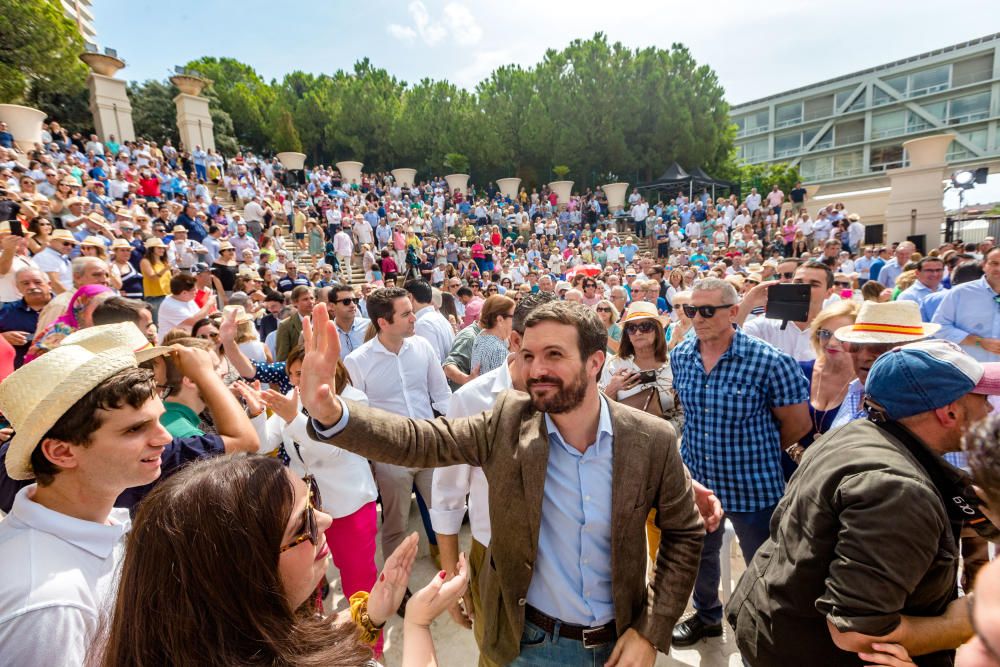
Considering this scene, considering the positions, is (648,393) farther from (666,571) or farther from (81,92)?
(81,92)

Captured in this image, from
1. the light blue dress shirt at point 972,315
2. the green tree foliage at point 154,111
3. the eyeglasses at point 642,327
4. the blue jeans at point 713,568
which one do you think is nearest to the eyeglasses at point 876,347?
the blue jeans at point 713,568

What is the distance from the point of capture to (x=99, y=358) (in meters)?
1.71

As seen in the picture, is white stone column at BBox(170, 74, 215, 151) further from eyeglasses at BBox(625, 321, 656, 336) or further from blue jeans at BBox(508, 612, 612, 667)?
A: blue jeans at BBox(508, 612, 612, 667)

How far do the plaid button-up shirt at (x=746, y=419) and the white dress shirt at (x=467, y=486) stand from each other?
1241mm

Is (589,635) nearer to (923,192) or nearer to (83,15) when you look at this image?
(923,192)

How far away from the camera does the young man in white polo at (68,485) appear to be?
4.22 ft

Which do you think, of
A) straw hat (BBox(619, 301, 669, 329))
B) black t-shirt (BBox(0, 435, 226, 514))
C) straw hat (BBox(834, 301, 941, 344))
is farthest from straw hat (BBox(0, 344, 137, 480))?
straw hat (BBox(834, 301, 941, 344))

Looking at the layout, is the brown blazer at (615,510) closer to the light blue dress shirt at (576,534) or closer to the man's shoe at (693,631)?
the light blue dress shirt at (576,534)

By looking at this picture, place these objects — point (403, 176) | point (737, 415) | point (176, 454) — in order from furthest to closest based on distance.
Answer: point (403, 176) < point (737, 415) < point (176, 454)

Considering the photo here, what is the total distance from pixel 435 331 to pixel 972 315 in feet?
17.4

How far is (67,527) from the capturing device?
4.98ft

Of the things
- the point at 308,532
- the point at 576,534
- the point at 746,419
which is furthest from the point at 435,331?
the point at 308,532

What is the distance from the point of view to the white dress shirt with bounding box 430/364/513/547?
254 cm

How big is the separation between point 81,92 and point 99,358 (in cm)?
3567
